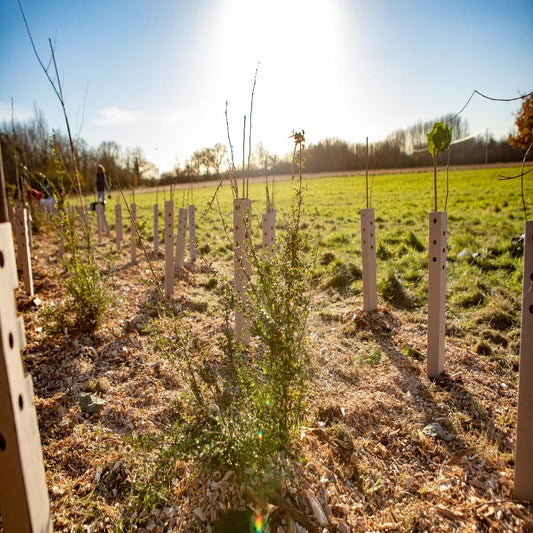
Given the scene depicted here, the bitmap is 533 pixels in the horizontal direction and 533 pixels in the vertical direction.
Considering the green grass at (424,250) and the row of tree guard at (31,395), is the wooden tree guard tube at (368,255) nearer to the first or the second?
the green grass at (424,250)

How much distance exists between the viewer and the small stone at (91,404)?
2875mm

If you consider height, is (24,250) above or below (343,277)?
above

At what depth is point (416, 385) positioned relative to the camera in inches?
123

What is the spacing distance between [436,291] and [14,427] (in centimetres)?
299

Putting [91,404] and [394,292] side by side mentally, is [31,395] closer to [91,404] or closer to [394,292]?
[91,404]

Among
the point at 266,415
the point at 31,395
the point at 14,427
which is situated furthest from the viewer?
the point at 266,415

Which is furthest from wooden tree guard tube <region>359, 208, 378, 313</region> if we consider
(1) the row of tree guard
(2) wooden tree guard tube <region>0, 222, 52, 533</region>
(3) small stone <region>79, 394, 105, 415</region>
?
(2) wooden tree guard tube <region>0, 222, 52, 533</region>

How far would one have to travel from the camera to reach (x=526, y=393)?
1827 mm

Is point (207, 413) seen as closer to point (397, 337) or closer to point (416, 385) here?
point (416, 385)

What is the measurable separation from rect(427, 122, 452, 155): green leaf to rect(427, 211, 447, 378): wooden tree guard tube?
55cm

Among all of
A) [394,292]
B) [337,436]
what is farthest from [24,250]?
[394,292]

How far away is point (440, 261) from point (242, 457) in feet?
7.31

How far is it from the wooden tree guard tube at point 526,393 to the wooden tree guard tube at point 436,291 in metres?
1.18

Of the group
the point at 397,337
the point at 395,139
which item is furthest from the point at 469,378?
the point at 395,139
